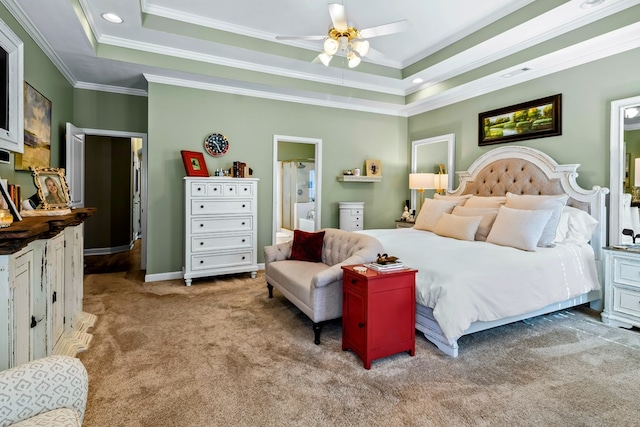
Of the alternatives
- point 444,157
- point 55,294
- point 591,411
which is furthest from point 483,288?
point 444,157

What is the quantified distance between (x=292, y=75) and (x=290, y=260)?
2690 mm

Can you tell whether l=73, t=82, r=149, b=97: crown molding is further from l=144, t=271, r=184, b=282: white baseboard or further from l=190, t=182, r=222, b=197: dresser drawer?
l=144, t=271, r=184, b=282: white baseboard

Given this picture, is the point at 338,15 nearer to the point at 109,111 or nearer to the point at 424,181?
the point at 424,181

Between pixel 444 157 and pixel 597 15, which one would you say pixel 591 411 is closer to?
pixel 597 15

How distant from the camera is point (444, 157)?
215 inches

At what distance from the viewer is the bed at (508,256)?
8.07 feet

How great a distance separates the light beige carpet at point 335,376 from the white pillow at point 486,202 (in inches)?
51.7

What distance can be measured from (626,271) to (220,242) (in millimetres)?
4264

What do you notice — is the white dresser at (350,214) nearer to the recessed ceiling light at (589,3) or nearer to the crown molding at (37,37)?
the recessed ceiling light at (589,3)

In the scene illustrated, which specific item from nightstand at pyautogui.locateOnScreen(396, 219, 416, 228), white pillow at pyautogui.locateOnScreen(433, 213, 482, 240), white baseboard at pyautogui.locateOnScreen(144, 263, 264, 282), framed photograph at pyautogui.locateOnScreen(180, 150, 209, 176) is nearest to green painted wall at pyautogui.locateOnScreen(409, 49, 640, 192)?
white pillow at pyautogui.locateOnScreen(433, 213, 482, 240)

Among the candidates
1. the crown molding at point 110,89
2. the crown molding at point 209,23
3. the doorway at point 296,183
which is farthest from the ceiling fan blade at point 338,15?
the doorway at point 296,183

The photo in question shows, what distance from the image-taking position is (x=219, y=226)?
14.5 ft

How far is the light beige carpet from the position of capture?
5.96 ft

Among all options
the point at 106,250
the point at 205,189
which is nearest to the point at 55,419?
the point at 205,189
